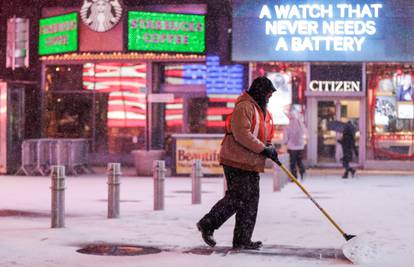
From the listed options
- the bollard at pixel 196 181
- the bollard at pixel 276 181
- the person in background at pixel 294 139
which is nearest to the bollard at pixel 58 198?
the bollard at pixel 196 181

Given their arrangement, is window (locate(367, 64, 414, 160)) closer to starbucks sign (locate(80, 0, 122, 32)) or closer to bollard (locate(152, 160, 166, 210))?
starbucks sign (locate(80, 0, 122, 32))

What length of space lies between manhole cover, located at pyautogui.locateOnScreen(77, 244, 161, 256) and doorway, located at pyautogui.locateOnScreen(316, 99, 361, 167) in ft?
60.0

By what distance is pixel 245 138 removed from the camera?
9977 mm

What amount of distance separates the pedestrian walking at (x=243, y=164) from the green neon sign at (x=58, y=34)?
1886cm

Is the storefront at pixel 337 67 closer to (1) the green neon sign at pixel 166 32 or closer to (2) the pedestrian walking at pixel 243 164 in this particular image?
(1) the green neon sign at pixel 166 32

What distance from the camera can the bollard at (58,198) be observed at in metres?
12.4

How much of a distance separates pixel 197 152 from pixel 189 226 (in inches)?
469

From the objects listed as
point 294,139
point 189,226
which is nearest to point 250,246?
point 189,226

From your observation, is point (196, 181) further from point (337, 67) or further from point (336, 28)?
point (337, 67)

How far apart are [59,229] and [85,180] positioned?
431 inches

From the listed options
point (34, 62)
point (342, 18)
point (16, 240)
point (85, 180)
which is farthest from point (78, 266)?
point (34, 62)

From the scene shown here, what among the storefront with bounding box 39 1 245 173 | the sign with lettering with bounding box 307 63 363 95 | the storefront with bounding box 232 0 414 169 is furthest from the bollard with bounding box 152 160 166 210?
the sign with lettering with bounding box 307 63 363 95

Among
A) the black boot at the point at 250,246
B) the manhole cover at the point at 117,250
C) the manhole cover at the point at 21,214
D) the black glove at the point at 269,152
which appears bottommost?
A: the manhole cover at the point at 21,214

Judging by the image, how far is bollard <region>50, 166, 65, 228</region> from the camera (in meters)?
12.4
